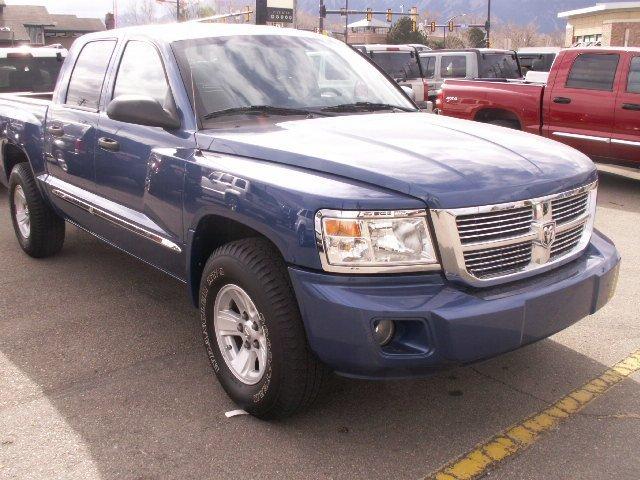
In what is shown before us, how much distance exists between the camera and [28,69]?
29.9 feet

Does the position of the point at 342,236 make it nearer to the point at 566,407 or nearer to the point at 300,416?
the point at 300,416

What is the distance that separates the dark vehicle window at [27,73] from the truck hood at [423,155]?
6401 mm

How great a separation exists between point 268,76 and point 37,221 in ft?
8.91

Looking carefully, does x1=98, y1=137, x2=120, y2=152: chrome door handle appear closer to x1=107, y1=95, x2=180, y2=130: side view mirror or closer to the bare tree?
x1=107, y1=95, x2=180, y2=130: side view mirror

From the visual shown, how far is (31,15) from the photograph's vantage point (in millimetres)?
63906

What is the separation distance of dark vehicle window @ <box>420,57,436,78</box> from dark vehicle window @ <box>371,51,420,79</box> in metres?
0.96

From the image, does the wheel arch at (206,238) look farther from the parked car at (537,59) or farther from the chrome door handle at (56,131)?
the parked car at (537,59)

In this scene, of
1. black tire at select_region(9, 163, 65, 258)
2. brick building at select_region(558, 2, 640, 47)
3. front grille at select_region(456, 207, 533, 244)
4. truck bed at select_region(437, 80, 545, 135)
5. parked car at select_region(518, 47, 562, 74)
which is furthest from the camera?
brick building at select_region(558, 2, 640, 47)

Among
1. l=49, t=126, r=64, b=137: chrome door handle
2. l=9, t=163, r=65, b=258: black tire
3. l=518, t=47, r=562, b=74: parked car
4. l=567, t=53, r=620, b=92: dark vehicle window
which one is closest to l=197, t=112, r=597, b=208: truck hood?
l=49, t=126, r=64, b=137: chrome door handle

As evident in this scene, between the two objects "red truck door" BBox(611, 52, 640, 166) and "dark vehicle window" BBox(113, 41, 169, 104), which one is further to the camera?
"red truck door" BBox(611, 52, 640, 166)

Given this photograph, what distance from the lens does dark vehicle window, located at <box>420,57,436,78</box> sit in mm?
18736

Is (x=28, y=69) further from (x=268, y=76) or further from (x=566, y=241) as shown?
(x=566, y=241)

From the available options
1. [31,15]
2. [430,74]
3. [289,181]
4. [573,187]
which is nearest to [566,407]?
[573,187]

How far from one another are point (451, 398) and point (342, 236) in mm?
1267
